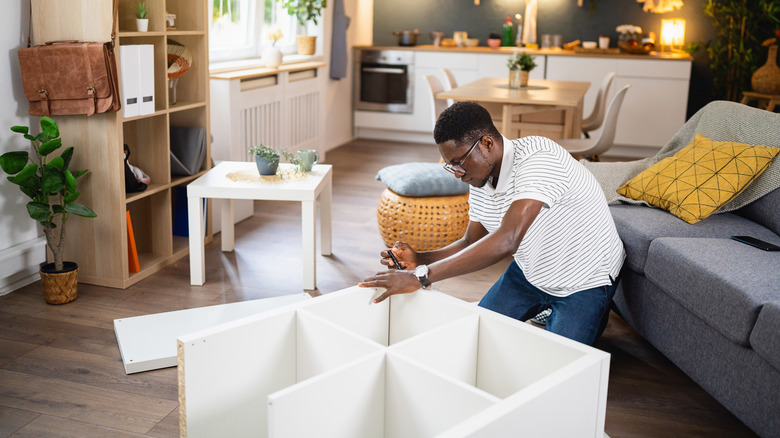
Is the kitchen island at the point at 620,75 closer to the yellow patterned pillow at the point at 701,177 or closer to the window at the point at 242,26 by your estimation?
the window at the point at 242,26

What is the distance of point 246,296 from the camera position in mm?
3188

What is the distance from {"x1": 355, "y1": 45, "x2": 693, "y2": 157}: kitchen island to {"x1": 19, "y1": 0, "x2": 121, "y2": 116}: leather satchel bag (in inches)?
180

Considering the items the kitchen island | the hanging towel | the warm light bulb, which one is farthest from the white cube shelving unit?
the warm light bulb

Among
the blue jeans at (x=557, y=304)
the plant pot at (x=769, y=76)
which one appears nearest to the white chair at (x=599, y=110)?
the plant pot at (x=769, y=76)

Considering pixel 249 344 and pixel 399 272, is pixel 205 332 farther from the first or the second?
pixel 399 272

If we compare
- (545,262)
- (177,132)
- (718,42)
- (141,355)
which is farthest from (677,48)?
(141,355)

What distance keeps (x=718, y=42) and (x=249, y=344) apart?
255 inches

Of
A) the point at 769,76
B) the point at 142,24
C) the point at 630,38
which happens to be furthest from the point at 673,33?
the point at 142,24

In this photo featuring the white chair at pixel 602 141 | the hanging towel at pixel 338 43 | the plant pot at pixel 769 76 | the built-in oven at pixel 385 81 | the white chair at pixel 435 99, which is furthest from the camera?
the built-in oven at pixel 385 81

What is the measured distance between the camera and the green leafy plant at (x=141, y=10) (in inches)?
131

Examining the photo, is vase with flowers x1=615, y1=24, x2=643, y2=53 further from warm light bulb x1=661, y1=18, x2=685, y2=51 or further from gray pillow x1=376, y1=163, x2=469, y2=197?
gray pillow x1=376, y1=163, x2=469, y2=197

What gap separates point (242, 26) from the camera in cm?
547

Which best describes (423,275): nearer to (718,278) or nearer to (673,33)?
(718,278)

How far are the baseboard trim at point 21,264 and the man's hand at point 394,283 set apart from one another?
204 cm
